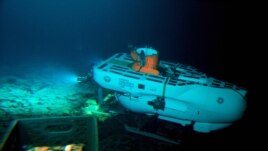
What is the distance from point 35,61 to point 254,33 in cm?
1315

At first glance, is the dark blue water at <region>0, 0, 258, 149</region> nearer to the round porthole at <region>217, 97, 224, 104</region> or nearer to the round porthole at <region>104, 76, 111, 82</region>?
the round porthole at <region>217, 97, 224, 104</region>

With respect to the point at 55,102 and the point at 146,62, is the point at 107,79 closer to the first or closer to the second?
the point at 146,62

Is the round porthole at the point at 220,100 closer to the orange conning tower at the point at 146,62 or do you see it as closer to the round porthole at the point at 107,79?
the orange conning tower at the point at 146,62

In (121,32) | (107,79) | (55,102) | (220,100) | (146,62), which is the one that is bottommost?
(55,102)

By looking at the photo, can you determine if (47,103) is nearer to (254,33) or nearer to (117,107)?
(117,107)

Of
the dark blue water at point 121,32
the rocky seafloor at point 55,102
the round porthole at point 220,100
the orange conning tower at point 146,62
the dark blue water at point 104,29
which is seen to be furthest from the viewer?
the dark blue water at point 104,29

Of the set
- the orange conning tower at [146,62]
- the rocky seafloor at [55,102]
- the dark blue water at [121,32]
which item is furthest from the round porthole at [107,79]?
the dark blue water at [121,32]

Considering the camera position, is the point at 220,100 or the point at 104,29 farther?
the point at 104,29

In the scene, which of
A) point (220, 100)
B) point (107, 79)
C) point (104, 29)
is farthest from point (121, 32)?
point (220, 100)

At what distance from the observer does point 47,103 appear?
7.50 metres

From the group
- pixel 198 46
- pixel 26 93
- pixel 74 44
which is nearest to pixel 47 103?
pixel 26 93

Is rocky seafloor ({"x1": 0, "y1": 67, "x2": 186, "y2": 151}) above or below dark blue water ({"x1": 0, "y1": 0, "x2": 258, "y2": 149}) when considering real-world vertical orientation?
below

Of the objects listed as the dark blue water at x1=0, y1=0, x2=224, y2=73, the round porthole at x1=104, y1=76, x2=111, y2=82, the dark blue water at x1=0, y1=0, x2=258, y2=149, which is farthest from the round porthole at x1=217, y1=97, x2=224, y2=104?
the dark blue water at x1=0, y1=0, x2=224, y2=73

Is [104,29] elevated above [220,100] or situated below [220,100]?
below
